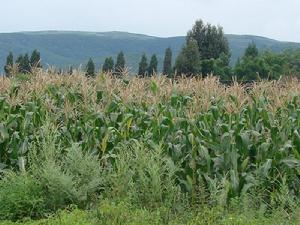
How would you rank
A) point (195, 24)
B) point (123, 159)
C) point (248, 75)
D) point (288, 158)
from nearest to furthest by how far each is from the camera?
point (123, 159)
point (288, 158)
point (248, 75)
point (195, 24)

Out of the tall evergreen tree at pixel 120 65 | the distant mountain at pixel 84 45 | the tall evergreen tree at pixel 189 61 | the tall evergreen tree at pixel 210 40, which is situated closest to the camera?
the tall evergreen tree at pixel 120 65

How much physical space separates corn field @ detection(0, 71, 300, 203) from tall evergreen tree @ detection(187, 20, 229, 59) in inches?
2154

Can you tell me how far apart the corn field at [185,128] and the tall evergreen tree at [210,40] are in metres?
54.7

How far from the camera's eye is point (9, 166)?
7988mm

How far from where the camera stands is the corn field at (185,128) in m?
7.11

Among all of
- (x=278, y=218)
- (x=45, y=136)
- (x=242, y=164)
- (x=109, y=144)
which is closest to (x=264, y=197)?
(x=242, y=164)

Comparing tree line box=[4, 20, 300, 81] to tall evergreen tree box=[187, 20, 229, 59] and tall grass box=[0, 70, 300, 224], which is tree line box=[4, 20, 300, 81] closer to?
tall evergreen tree box=[187, 20, 229, 59]

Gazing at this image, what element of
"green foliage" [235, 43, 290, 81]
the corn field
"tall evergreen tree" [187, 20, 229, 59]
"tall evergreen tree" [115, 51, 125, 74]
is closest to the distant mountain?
"tall evergreen tree" [187, 20, 229, 59]

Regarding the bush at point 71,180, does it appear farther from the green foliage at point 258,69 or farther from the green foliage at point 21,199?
the green foliage at point 258,69

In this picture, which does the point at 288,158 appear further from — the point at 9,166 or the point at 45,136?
the point at 9,166

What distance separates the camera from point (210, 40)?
6650 cm

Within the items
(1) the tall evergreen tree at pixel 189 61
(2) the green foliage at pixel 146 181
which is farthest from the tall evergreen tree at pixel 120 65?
(2) the green foliage at pixel 146 181

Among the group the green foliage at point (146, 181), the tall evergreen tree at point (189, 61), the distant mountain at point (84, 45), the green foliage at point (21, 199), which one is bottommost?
the distant mountain at point (84, 45)

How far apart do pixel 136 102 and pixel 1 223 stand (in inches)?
168
